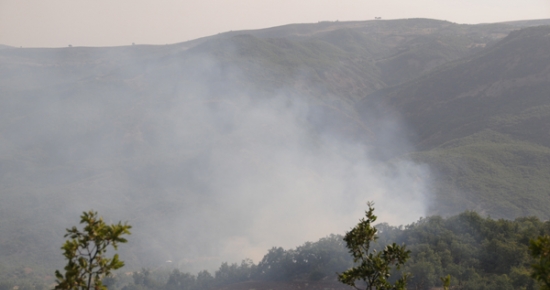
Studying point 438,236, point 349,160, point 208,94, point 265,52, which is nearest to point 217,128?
point 208,94

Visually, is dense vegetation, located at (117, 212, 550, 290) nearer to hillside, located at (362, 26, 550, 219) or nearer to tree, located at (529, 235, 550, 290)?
hillside, located at (362, 26, 550, 219)

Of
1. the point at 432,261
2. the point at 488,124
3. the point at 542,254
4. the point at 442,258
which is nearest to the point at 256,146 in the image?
the point at 488,124

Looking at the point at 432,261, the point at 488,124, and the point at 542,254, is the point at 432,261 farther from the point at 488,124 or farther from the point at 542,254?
the point at 488,124

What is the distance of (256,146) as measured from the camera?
215 feet

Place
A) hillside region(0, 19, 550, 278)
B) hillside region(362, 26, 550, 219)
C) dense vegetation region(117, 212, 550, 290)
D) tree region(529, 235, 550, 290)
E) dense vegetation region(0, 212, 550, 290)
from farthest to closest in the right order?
hillside region(0, 19, 550, 278), hillside region(362, 26, 550, 219), dense vegetation region(0, 212, 550, 290), dense vegetation region(117, 212, 550, 290), tree region(529, 235, 550, 290)

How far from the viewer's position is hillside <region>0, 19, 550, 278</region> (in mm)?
49094

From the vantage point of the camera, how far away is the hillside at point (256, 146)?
49094 mm

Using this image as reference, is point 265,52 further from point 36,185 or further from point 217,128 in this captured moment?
point 36,185

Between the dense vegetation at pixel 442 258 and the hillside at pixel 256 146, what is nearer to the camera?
the dense vegetation at pixel 442 258

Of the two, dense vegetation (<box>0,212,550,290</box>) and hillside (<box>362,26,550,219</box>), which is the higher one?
hillside (<box>362,26,550,219</box>)

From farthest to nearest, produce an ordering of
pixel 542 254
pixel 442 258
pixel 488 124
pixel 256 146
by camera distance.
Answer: pixel 488 124 → pixel 256 146 → pixel 442 258 → pixel 542 254

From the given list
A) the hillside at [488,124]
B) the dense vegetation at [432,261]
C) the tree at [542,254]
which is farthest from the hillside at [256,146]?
the tree at [542,254]

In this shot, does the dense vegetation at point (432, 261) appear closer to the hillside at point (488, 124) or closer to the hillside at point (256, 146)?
the hillside at point (256, 146)

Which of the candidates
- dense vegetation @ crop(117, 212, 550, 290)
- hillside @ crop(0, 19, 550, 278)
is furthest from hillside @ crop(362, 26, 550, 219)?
dense vegetation @ crop(117, 212, 550, 290)
